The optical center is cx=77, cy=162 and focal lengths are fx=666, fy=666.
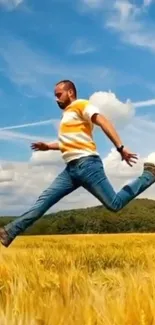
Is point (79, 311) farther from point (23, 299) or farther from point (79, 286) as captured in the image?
point (79, 286)

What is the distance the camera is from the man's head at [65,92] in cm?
442

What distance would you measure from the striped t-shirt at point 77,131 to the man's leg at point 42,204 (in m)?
0.20

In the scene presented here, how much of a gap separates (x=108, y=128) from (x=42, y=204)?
0.85m

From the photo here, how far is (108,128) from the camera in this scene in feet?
14.0

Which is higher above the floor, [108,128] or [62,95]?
[62,95]

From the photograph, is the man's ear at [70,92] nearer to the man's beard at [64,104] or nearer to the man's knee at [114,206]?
the man's beard at [64,104]

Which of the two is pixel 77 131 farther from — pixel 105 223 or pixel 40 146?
pixel 105 223

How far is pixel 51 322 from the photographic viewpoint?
2062 mm

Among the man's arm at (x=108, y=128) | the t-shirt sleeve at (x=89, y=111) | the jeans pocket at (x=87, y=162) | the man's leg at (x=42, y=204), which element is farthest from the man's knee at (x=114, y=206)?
the t-shirt sleeve at (x=89, y=111)

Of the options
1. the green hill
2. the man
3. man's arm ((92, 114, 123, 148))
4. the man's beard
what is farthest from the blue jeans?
the green hill

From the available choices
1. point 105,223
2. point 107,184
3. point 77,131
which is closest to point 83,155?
point 77,131

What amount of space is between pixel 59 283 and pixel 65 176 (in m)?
1.65

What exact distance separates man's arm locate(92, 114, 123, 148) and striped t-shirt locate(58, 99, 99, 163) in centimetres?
6

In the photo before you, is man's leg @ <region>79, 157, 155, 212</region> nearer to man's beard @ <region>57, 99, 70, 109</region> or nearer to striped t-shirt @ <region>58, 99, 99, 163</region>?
striped t-shirt @ <region>58, 99, 99, 163</region>
